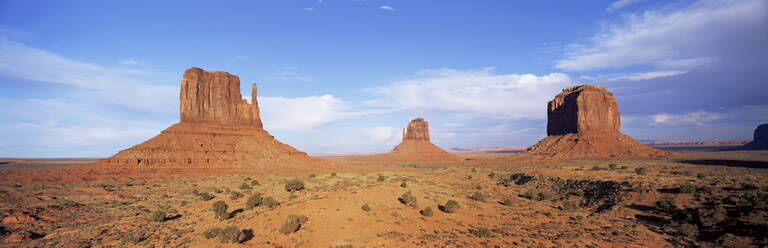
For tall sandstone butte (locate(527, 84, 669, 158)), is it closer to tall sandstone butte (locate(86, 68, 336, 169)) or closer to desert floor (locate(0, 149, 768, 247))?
desert floor (locate(0, 149, 768, 247))

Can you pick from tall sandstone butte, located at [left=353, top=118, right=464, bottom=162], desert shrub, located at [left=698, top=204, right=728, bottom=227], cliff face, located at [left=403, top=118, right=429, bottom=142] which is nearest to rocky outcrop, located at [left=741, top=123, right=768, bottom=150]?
tall sandstone butte, located at [left=353, top=118, right=464, bottom=162]

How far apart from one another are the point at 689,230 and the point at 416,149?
118 metres

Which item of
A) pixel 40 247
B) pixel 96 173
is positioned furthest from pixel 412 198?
pixel 96 173

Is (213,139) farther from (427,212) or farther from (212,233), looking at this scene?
(427,212)

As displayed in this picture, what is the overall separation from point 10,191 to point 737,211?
5964 cm

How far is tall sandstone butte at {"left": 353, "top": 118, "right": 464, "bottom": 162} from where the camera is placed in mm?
124819

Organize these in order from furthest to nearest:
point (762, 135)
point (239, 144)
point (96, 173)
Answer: point (762, 135) → point (239, 144) → point (96, 173)

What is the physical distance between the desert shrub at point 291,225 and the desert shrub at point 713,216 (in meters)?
22.1

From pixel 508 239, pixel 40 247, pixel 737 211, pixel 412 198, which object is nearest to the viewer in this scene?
pixel 40 247

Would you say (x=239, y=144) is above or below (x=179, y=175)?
above

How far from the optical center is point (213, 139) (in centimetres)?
6700

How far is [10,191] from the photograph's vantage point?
32.1 metres

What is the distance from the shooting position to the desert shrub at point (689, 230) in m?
16.5

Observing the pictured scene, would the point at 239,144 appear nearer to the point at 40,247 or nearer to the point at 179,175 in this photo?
the point at 179,175
